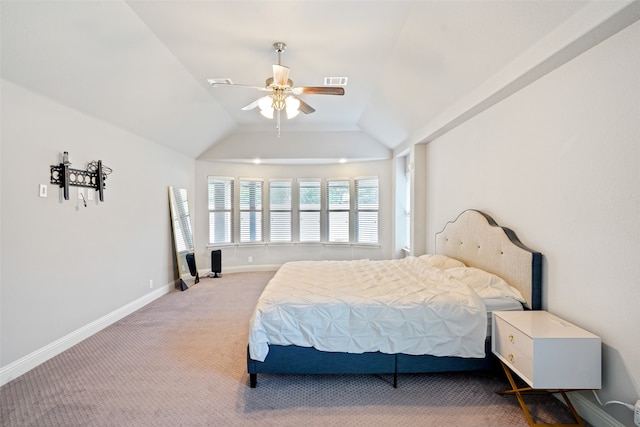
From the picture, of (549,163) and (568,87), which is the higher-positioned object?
(568,87)

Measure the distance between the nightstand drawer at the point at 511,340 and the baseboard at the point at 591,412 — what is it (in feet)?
1.68

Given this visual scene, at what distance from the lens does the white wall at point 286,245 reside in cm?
614

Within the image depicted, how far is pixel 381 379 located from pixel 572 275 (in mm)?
1630

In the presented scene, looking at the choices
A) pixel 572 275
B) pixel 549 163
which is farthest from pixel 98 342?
pixel 549 163

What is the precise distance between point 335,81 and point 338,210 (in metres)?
3.19

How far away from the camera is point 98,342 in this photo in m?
3.11

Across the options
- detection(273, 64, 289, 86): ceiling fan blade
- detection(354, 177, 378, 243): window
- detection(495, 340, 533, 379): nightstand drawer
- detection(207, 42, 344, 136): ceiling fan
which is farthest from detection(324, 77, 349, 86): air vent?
detection(495, 340, 533, 379): nightstand drawer

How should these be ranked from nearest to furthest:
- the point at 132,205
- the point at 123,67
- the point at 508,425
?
the point at 508,425 → the point at 123,67 → the point at 132,205

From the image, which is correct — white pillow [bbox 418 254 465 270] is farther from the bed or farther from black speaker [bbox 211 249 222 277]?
black speaker [bbox 211 249 222 277]

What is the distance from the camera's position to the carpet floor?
1.99 metres

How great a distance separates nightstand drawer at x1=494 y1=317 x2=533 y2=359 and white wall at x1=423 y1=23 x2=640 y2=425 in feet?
1.48

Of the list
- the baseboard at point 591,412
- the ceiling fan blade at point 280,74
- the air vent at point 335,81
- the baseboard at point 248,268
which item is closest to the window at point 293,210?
the baseboard at point 248,268

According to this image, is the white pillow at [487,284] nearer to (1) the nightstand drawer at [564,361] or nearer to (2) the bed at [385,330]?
(2) the bed at [385,330]

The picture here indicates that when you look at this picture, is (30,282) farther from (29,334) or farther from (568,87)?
(568,87)
